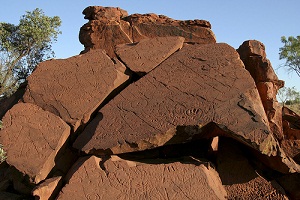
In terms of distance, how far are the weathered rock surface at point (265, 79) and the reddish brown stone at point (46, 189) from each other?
2400 millimetres

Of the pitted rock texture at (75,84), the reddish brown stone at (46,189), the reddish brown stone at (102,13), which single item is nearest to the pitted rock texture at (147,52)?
the pitted rock texture at (75,84)

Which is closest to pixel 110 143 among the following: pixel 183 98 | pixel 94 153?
pixel 94 153

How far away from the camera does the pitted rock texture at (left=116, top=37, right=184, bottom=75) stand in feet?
16.2

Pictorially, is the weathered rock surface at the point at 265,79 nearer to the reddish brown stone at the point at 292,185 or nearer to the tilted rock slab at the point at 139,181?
the reddish brown stone at the point at 292,185

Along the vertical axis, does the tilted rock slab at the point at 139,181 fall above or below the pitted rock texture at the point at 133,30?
below

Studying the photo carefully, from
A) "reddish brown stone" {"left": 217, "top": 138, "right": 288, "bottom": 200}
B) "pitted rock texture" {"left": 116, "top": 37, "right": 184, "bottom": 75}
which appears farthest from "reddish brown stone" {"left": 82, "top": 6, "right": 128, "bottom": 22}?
"reddish brown stone" {"left": 217, "top": 138, "right": 288, "bottom": 200}

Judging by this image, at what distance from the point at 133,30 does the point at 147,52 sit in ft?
2.54

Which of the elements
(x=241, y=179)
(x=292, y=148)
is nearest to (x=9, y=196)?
(x=241, y=179)

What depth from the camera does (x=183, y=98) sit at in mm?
4340

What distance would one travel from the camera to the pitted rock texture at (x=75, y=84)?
15.2 ft

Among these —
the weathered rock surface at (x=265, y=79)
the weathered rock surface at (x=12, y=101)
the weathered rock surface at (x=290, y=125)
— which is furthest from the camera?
the weathered rock surface at (x=12, y=101)

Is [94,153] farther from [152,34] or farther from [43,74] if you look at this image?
[152,34]

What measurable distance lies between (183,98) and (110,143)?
0.85 metres

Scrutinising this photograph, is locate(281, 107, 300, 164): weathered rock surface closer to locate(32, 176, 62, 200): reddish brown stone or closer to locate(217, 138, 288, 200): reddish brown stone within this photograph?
locate(217, 138, 288, 200): reddish brown stone
